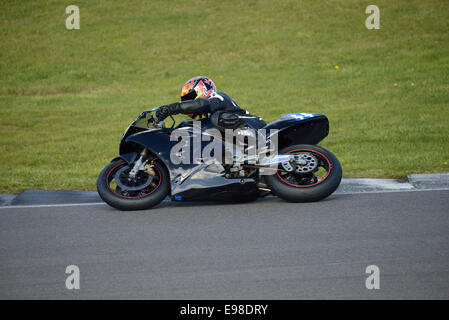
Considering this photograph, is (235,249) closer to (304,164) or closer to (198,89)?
(304,164)

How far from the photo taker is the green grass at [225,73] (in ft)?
38.4

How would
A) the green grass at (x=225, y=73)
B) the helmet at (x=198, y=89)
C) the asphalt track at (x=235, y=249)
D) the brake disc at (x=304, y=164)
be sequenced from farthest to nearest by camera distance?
→ the green grass at (x=225, y=73) → the helmet at (x=198, y=89) → the brake disc at (x=304, y=164) → the asphalt track at (x=235, y=249)

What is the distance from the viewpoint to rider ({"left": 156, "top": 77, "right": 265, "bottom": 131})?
7281 millimetres

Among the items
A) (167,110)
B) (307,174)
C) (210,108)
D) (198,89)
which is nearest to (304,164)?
(307,174)

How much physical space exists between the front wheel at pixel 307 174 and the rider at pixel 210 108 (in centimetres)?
61

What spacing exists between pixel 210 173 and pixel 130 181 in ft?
3.14

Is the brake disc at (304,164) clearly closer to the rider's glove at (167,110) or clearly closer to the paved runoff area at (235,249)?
the paved runoff area at (235,249)

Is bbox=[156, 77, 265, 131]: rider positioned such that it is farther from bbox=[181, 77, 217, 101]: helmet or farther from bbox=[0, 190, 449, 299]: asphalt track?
bbox=[0, 190, 449, 299]: asphalt track

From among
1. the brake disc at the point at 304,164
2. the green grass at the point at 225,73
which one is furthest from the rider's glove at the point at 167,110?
the green grass at the point at 225,73

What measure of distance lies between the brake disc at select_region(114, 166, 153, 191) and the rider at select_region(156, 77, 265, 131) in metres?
0.71

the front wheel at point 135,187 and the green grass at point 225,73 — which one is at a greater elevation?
the green grass at point 225,73

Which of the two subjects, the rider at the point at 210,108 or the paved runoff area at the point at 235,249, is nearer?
the paved runoff area at the point at 235,249

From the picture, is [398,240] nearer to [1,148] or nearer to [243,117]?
[243,117]

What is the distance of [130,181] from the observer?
7.35 meters
